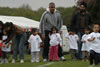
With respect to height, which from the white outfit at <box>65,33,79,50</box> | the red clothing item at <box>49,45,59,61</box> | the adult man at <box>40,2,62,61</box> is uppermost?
the adult man at <box>40,2,62,61</box>

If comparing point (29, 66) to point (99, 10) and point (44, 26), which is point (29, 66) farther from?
point (99, 10)

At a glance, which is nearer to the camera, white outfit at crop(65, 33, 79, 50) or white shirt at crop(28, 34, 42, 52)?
white shirt at crop(28, 34, 42, 52)

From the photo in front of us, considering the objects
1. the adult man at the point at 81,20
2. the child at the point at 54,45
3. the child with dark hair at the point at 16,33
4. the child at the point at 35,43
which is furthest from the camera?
the child at the point at 35,43

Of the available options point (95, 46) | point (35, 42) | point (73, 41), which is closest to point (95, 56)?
point (95, 46)

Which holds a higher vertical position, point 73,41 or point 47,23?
point 47,23

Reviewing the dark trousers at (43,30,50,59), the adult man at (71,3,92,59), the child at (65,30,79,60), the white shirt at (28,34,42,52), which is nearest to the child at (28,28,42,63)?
the white shirt at (28,34,42,52)

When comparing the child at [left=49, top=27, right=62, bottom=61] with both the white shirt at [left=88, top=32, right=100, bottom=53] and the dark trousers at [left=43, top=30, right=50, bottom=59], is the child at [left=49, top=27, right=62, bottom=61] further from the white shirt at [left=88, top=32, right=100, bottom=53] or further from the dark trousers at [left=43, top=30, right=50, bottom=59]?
the white shirt at [left=88, top=32, right=100, bottom=53]

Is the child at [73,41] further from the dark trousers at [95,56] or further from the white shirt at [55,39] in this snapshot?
the dark trousers at [95,56]

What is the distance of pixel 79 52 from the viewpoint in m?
16.8

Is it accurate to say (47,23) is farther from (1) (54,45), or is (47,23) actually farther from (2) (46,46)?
(1) (54,45)

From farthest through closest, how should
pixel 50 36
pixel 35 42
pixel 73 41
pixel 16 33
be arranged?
pixel 73 41, pixel 35 42, pixel 50 36, pixel 16 33

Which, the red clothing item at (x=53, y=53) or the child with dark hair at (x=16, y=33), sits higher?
the child with dark hair at (x=16, y=33)

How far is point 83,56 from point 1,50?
3.43m

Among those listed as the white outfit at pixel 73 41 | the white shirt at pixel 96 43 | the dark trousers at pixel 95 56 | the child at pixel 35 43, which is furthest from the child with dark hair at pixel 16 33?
the dark trousers at pixel 95 56
